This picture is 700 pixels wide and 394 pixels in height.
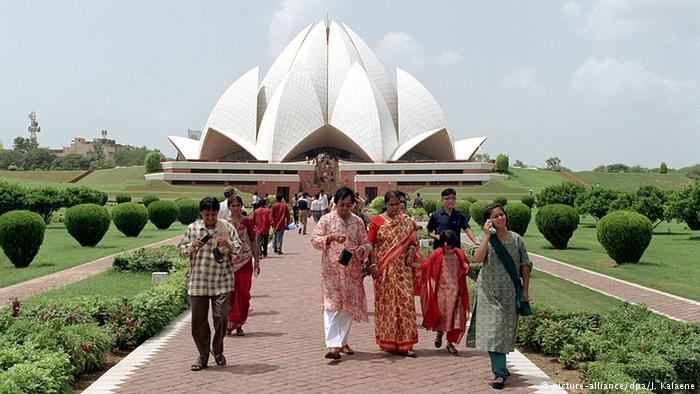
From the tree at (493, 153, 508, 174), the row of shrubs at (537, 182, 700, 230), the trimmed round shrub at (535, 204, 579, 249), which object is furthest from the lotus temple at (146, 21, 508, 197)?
the trimmed round shrub at (535, 204, 579, 249)

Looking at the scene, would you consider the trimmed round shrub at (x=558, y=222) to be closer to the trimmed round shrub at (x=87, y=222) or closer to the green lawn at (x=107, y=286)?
the green lawn at (x=107, y=286)

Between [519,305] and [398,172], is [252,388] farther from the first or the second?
[398,172]

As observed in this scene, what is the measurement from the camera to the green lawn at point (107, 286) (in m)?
7.63

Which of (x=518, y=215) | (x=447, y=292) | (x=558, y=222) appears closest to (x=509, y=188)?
(x=518, y=215)

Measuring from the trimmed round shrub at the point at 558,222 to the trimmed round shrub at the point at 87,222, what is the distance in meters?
9.65

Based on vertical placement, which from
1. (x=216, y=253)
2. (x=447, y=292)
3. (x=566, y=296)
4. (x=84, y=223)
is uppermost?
(x=216, y=253)

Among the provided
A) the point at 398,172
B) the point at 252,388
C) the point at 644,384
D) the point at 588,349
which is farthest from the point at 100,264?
the point at 398,172

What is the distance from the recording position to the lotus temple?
4362 cm

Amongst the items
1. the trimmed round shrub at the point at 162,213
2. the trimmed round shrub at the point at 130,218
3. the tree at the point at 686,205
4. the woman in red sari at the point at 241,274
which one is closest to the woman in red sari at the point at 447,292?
the woman in red sari at the point at 241,274

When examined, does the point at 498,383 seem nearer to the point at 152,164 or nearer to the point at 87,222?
the point at 87,222

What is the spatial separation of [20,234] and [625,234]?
33.5ft

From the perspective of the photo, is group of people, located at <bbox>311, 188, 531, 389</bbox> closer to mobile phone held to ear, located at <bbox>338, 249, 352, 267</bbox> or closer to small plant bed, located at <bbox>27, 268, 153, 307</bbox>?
mobile phone held to ear, located at <bbox>338, 249, 352, 267</bbox>

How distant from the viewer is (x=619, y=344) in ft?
15.5

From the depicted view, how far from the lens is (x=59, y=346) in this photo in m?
4.34
